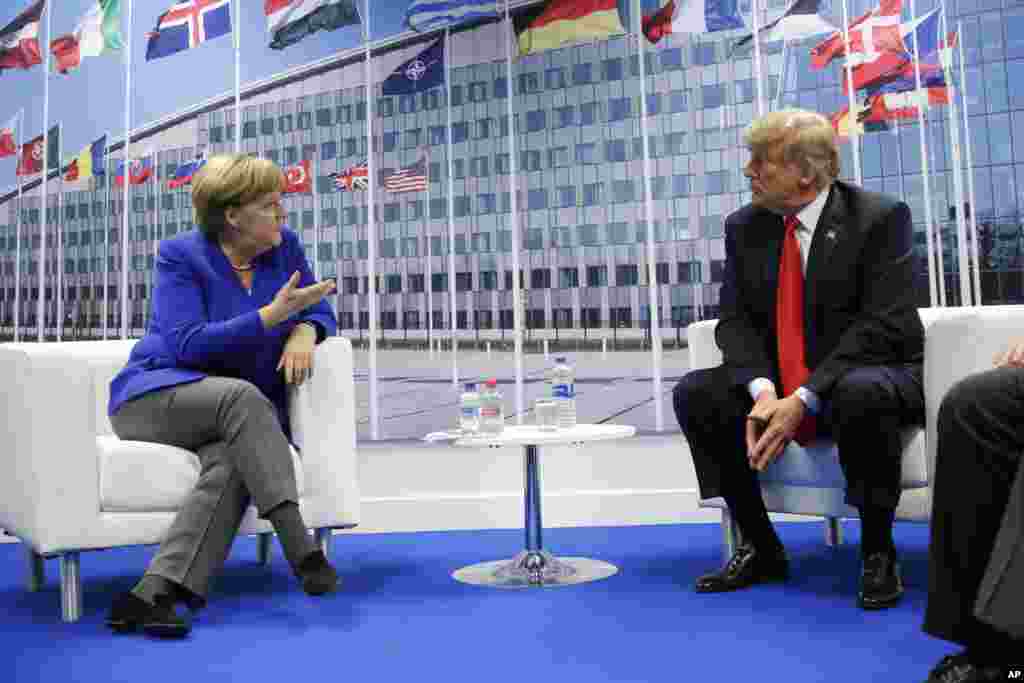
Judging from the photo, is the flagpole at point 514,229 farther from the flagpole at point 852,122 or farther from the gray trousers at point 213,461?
the gray trousers at point 213,461

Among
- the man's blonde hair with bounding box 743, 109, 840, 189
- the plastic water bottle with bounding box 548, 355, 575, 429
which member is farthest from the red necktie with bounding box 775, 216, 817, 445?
the plastic water bottle with bounding box 548, 355, 575, 429

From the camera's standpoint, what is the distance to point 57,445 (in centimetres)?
240

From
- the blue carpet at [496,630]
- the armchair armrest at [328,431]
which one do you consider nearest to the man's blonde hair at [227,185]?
the armchair armrest at [328,431]

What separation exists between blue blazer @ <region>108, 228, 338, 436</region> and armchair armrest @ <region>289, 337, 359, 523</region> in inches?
2.1

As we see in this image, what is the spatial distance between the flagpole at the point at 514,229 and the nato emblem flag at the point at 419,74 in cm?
31

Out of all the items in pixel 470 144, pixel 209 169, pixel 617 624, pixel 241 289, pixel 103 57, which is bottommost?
pixel 617 624

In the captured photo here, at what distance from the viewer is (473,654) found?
1992 millimetres

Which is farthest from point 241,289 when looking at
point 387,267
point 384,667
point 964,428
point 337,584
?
point 387,267

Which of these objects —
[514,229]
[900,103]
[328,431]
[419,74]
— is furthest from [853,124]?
[328,431]

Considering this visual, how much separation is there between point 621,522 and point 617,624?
1523 millimetres

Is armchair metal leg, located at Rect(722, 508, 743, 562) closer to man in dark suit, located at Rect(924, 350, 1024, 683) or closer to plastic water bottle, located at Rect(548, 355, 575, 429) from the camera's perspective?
plastic water bottle, located at Rect(548, 355, 575, 429)

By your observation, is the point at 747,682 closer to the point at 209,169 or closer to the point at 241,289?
the point at 241,289

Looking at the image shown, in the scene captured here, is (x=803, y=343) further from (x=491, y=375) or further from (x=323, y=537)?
(x=491, y=375)

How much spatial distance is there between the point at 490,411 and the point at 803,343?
0.79 metres
